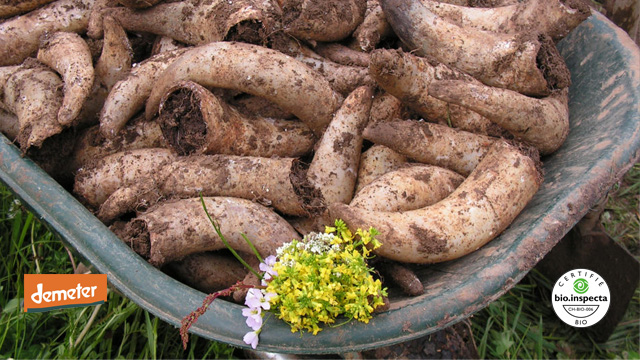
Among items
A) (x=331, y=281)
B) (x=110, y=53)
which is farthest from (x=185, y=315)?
(x=110, y=53)

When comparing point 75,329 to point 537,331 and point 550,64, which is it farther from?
point 550,64

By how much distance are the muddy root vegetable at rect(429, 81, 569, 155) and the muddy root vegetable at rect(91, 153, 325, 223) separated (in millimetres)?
673

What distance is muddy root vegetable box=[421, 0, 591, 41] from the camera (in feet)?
8.22

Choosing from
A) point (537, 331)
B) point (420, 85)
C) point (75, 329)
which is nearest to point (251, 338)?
point (420, 85)

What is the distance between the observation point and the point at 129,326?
272 cm

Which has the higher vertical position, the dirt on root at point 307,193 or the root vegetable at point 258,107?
the root vegetable at point 258,107

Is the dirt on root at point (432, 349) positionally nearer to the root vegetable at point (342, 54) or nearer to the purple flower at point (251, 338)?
the purple flower at point (251, 338)

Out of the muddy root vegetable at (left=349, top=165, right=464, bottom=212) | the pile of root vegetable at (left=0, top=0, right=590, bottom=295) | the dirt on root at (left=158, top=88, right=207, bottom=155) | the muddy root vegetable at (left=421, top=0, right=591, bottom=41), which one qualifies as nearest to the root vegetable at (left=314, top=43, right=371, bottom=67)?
the pile of root vegetable at (left=0, top=0, right=590, bottom=295)

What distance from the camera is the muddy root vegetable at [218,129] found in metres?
2.20

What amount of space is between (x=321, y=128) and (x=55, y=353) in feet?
5.71

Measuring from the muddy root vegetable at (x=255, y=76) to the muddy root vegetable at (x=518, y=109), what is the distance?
53 cm

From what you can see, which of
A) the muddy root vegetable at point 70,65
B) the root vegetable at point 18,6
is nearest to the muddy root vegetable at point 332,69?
the muddy root vegetable at point 70,65

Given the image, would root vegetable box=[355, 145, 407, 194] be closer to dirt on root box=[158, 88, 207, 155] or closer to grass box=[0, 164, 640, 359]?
dirt on root box=[158, 88, 207, 155]

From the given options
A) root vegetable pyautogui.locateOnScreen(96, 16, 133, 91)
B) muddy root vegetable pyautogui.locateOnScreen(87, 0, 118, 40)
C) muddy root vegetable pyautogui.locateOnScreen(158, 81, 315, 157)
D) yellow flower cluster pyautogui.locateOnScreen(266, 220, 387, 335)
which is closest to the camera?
yellow flower cluster pyautogui.locateOnScreen(266, 220, 387, 335)
